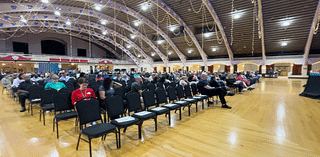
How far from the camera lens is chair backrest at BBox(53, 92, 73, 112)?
3.24m

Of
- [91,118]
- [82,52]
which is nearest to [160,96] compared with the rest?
[91,118]

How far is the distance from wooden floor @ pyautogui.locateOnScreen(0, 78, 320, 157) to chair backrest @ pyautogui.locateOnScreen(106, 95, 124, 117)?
52 cm

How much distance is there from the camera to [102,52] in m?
32.5

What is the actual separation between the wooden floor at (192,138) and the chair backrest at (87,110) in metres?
0.51

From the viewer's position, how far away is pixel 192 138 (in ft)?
9.60

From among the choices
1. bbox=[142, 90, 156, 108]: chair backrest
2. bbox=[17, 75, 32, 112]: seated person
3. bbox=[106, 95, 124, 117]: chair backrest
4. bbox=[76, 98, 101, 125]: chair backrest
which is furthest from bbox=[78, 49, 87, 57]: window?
bbox=[76, 98, 101, 125]: chair backrest

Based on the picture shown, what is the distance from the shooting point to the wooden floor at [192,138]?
97.2 inches

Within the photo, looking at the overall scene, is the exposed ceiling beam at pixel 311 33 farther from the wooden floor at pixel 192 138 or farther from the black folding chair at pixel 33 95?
the black folding chair at pixel 33 95

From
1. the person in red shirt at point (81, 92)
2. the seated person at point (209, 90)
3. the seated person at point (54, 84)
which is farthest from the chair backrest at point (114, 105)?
the seated person at point (209, 90)

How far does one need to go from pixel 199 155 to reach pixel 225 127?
145 centimetres

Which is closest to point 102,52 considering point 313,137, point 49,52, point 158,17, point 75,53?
point 75,53

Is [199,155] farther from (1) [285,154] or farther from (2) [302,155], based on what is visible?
(2) [302,155]

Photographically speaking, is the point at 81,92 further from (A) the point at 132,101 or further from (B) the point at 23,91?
(B) the point at 23,91

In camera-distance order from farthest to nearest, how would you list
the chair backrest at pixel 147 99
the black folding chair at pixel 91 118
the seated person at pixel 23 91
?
the seated person at pixel 23 91 → the chair backrest at pixel 147 99 → the black folding chair at pixel 91 118
